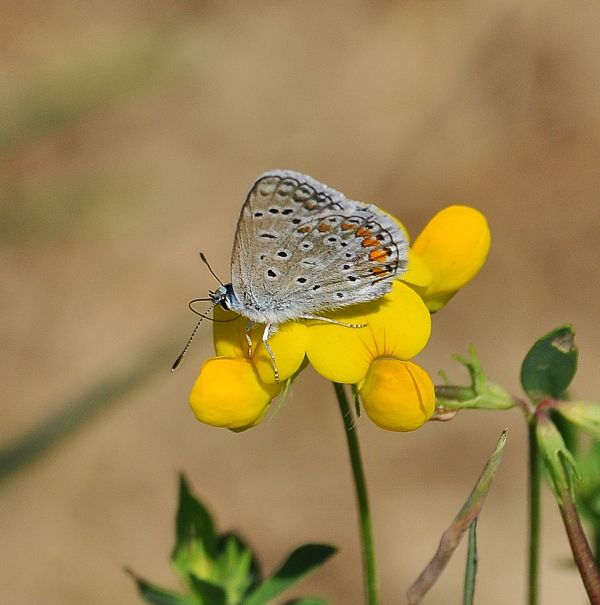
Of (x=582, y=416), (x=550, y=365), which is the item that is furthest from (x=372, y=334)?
(x=582, y=416)

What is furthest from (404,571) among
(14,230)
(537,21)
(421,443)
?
(537,21)

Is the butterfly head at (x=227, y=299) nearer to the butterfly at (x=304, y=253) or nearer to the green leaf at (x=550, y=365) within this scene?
the butterfly at (x=304, y=253)

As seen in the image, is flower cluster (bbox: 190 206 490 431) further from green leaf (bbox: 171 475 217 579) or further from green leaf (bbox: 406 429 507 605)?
green leaf (bbox: 171 475 217 579)

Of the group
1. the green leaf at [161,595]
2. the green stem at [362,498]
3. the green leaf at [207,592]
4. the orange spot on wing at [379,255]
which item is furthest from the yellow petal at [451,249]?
the green leaf at [161,595]

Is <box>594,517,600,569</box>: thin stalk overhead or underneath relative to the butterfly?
underneath

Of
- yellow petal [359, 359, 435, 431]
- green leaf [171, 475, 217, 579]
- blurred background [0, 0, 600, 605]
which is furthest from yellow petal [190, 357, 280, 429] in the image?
blurred background [0, 0, 600, 605]

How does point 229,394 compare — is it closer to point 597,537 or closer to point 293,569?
point 293,569

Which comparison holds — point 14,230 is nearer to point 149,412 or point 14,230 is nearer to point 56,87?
point 56,87
